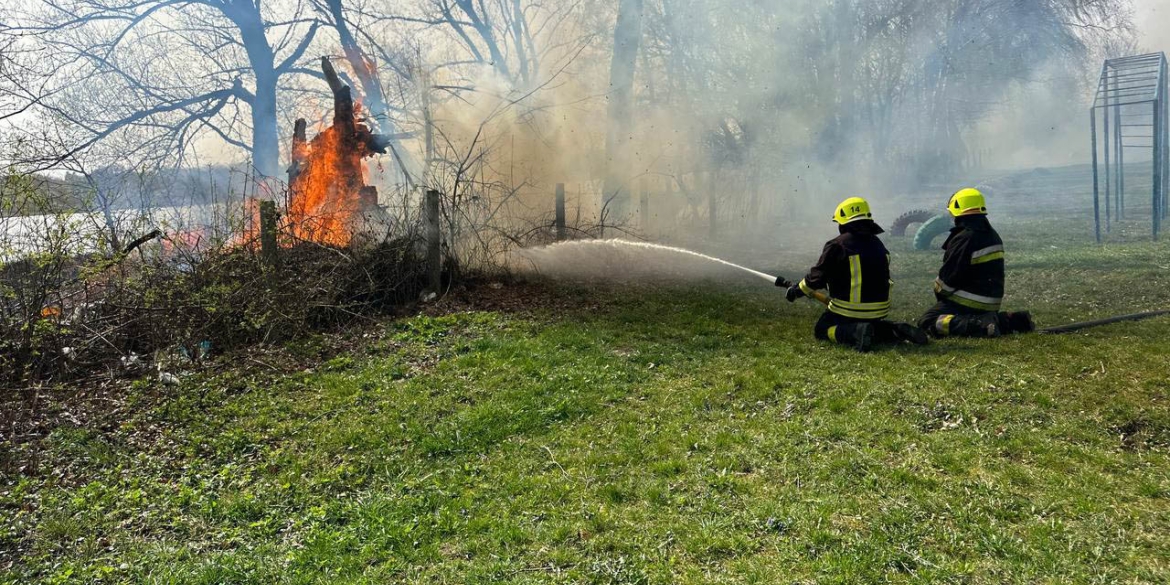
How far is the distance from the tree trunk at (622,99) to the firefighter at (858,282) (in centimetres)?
1155

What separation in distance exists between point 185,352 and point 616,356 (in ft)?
13.6

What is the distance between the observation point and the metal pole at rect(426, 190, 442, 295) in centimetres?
849

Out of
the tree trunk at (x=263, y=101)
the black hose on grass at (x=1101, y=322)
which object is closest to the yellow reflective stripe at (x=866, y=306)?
the black hose on grass at (x=1101, y=322)

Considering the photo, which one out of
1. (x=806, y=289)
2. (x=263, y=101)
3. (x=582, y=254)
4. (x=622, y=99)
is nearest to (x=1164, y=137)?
(x=622, y=99)

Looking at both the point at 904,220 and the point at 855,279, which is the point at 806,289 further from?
the point at 904,220

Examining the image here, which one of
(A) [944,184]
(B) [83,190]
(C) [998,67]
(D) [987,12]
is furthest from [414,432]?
(A) [944,184]

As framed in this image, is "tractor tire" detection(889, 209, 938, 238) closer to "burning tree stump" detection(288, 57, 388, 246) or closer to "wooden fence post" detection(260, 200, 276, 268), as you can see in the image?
"burning tree stump" detection(288, 57, 388, 246)

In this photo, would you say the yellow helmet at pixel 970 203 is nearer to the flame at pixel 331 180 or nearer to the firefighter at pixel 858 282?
the firefighter at pixel 858 282

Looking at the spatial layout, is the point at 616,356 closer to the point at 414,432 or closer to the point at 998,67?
the point at 414,432

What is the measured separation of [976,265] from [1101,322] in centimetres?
138

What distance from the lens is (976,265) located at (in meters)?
6.38

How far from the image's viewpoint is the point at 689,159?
18.5m

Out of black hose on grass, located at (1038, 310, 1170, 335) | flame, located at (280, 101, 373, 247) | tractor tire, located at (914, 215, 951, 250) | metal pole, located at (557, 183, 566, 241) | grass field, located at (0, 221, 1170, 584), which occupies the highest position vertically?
flame, located at (280, 101, 373, 247)

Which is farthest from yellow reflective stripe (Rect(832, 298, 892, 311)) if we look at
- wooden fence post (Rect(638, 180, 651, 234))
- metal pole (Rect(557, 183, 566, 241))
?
wooden fence post (Rect(638, 180, 651, 234))
